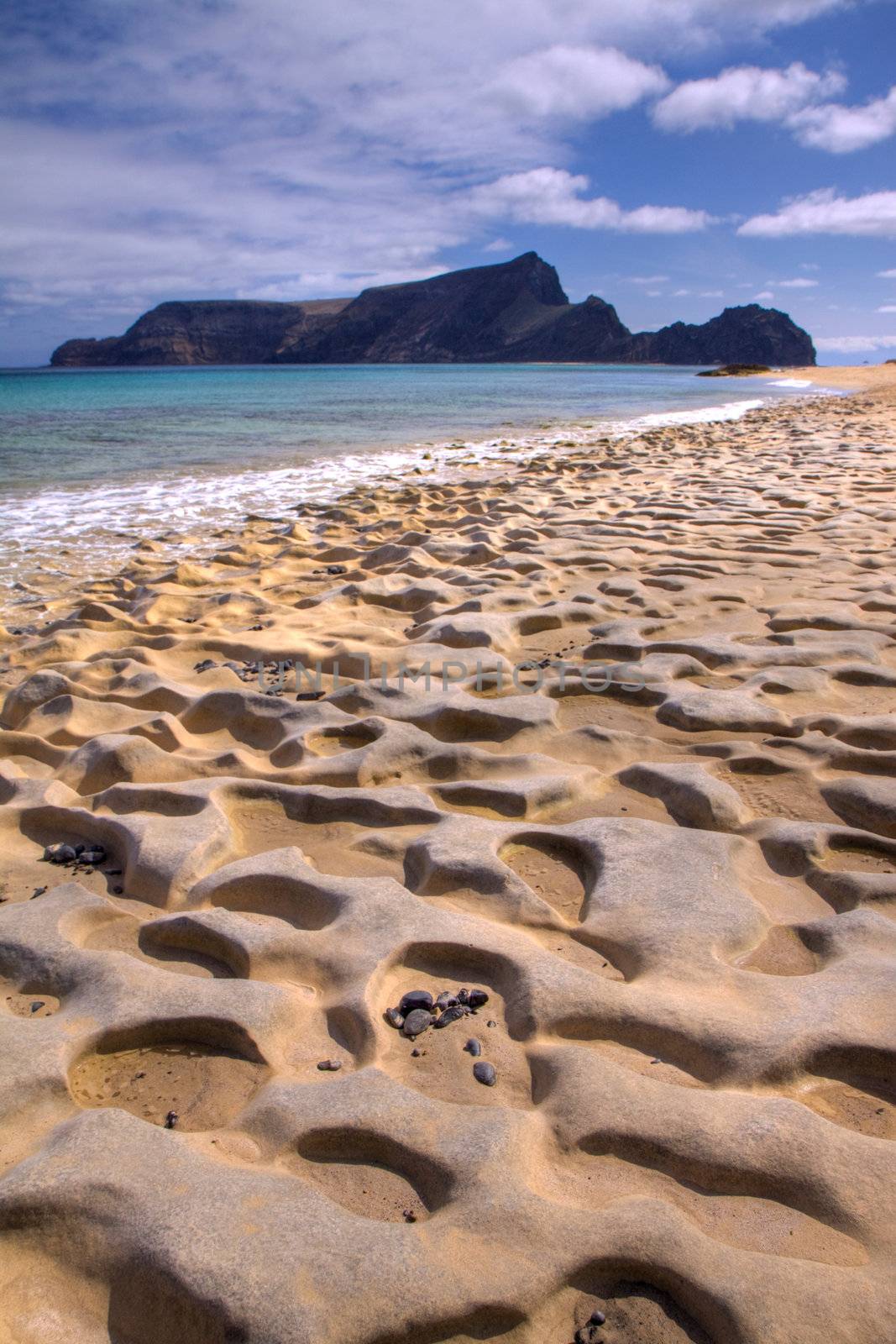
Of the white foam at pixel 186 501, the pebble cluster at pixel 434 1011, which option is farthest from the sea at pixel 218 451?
the pebble cluster at pixel 434 1011

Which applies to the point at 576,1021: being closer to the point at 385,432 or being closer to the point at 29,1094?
the point at 29,1094

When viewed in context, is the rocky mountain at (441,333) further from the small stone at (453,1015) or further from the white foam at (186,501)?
the small stone at (453,1015)

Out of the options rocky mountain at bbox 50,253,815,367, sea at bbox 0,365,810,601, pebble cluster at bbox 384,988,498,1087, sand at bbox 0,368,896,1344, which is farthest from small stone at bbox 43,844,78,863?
rocky mountain at bbox 50,253,815,367

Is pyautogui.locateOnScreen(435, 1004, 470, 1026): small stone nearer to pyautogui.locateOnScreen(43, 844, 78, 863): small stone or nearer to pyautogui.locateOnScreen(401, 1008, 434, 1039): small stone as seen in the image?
pyautogui.locateOnScreen(401, 1008, 434, 1039): small stone

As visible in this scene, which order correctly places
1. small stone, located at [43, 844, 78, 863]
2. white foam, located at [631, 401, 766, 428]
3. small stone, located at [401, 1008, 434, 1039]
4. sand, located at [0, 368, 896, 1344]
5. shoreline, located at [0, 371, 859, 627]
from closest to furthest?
sand, located at [0, 368, 896, 1344]
small stone, located at [401, 1008, 434, 1039]
small stone, located at [43, 844, 78, 863]
shoreline, located at [0, 371, 859, 627]
white foam, located at [631, 401, 766, 428]

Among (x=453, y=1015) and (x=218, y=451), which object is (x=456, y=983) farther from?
(x=218, y=451)

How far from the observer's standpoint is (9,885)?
2.01 meters

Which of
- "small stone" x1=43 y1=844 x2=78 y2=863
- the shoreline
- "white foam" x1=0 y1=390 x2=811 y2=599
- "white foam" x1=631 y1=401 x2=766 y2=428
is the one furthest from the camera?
"white foam" x1=631 y1=401 x2=766 y2=428

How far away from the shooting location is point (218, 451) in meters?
12.4

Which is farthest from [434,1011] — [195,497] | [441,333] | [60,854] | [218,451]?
[441,333]

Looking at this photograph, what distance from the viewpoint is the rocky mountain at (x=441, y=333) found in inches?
4316

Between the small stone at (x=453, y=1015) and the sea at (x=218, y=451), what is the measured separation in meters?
4.50

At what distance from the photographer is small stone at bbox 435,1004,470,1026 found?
153 centimetres

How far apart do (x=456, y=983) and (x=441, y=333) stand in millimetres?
129817
